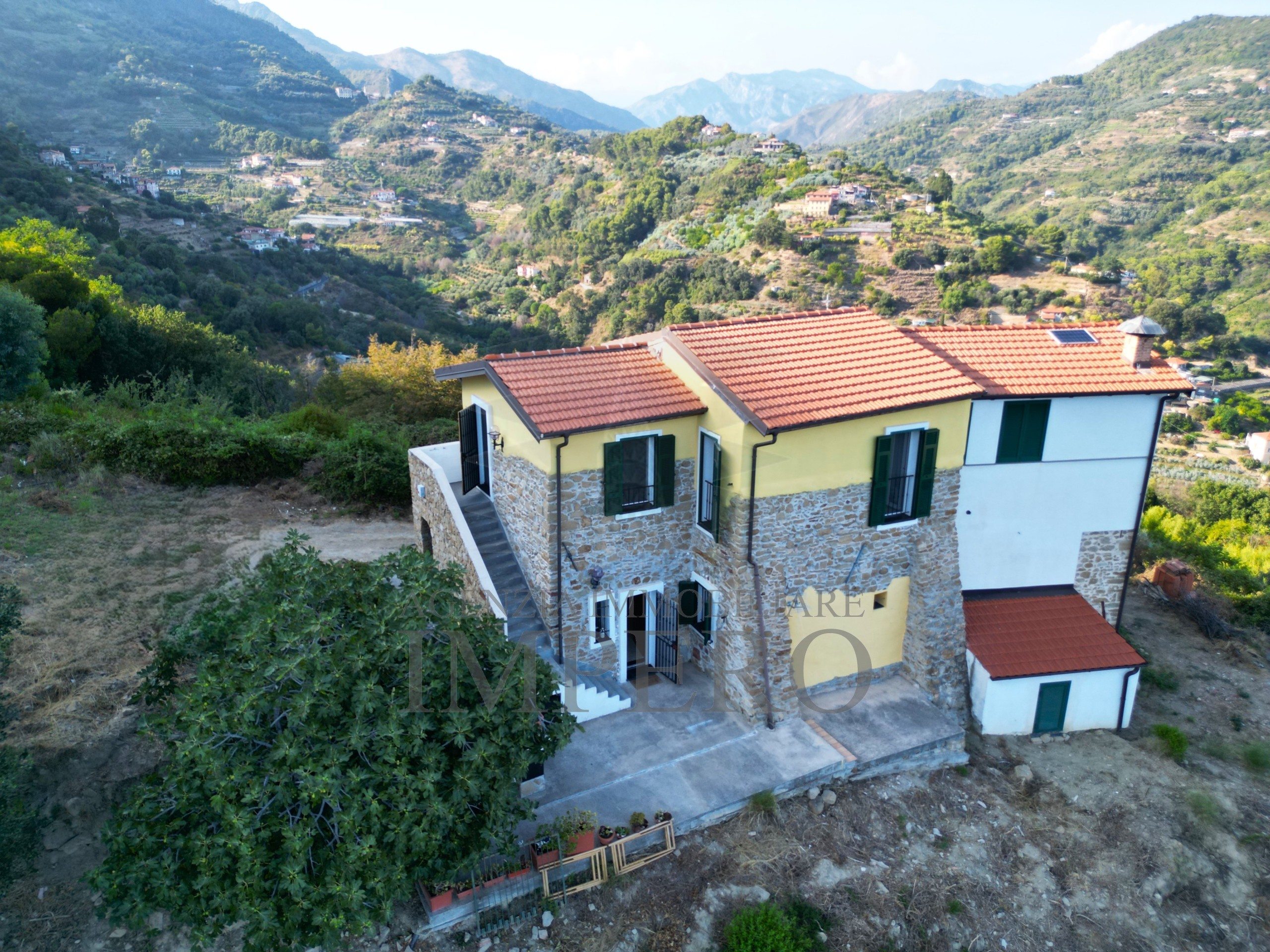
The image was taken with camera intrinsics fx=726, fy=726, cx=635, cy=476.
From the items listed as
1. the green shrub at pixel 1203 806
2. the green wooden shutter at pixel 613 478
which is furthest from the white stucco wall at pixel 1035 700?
the green wooden shutter at pixel 613 478

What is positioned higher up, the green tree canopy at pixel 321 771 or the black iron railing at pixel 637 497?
the black iron railing at pixel 637 497

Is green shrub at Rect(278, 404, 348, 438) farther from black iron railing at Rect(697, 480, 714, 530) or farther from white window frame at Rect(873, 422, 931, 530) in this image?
white window frame at Rect(873, 422, 931, 530)

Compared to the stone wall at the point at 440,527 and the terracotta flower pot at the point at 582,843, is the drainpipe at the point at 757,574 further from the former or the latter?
the stone wall at the point at 440,527

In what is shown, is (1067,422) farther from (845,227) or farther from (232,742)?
(845,227)

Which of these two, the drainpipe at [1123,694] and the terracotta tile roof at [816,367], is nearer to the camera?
the terracotta tile roof at [816,367]

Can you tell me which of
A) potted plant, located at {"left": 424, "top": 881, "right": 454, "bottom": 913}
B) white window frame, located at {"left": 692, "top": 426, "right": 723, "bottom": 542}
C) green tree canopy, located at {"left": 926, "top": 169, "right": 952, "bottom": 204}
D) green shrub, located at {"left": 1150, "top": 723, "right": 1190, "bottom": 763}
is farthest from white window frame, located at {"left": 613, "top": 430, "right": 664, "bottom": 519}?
green tree canopy, located at {"left": 926, "top": 169, "right": 952, "bottom": 204}

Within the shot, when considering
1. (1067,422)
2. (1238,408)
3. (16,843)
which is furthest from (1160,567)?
(1238,408)

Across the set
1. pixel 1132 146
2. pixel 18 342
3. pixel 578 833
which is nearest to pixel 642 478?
pixel 578 833
